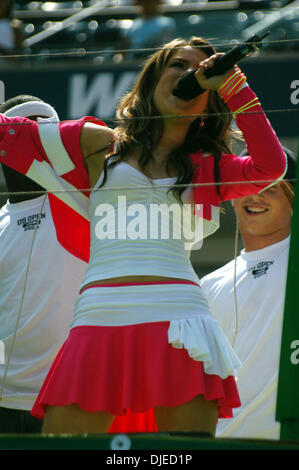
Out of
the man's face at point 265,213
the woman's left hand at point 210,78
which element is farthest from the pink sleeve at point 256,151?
the man's face at point 265,213

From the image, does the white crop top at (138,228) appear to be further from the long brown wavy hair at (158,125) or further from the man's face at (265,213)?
the man's face at (265,213)

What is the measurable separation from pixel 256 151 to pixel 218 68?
0.59ft

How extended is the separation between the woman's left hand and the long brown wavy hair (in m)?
0.07

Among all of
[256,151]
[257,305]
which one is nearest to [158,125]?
[256,151]

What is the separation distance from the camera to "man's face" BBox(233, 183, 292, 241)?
6.27 feet

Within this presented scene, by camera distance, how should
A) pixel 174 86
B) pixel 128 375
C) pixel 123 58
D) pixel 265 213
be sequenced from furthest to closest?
pixel 123 58 → pixel 265 213 → pixel 174 86 → pixel 128 375

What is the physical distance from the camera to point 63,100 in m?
2.64

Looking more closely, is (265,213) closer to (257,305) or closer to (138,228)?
(257,305)

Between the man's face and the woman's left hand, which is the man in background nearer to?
the man's face

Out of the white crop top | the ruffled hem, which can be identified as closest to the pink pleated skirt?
the ruffled hem

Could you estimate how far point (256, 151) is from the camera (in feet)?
5.23

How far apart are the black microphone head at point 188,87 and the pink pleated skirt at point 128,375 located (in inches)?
18.6

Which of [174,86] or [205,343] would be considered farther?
[174,86]

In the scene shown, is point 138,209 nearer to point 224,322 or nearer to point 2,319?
point 224,322
